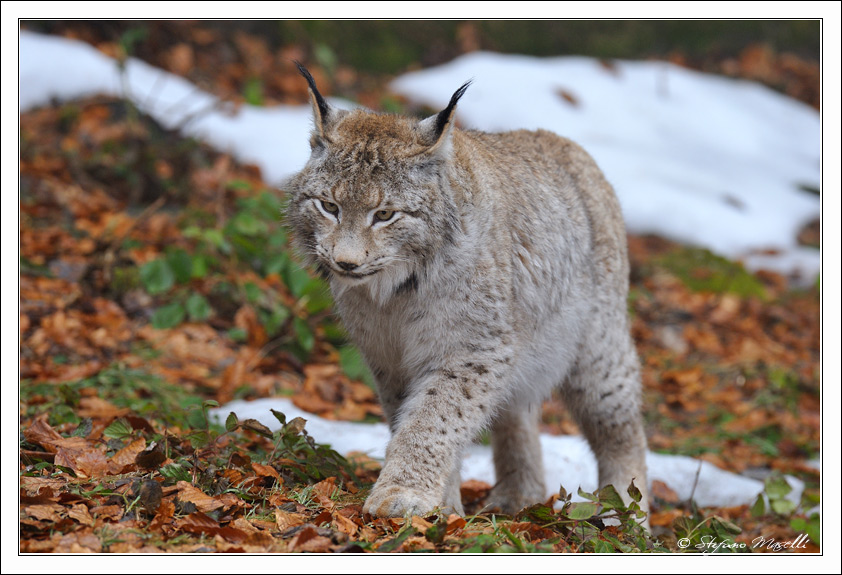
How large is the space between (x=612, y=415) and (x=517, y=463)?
703 mm

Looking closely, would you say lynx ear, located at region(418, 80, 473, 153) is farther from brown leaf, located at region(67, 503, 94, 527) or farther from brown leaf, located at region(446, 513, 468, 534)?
brown leaf, located at region(67, 503, 94, 527)

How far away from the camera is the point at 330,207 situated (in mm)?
3957

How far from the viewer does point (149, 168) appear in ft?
27.3

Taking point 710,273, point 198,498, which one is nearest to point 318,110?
point 198,498

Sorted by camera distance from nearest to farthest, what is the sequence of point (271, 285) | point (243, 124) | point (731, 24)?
point (271, 285) → point (243, 124) → point (731, 24)

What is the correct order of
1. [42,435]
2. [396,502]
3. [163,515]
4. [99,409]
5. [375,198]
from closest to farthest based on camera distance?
[163,515] → [396,502] → [375,198] → [42,435] → [99,409]

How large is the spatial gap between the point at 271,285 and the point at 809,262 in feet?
24.6

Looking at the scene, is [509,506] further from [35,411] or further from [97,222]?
[97,222]

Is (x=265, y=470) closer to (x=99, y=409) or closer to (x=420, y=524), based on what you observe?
(x=420, y=524)

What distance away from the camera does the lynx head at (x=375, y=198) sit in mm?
3857

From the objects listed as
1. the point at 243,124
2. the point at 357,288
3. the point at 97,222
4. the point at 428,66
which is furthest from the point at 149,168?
the point at 428,66

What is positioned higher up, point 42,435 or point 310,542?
point 42,435

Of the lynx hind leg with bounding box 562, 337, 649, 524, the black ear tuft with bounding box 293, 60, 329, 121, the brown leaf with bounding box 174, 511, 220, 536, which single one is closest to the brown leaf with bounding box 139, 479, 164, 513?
the brown leaf with bounding box 174, 511, 220, 536

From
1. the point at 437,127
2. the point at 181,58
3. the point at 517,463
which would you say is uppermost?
the point at 181,58
